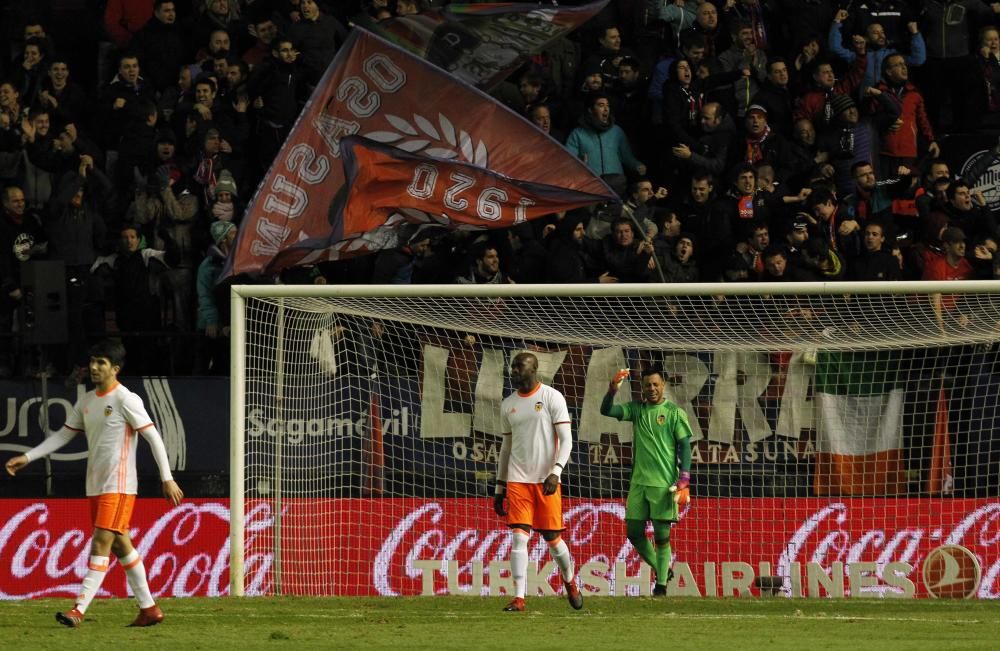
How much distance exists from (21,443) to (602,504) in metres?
4.88

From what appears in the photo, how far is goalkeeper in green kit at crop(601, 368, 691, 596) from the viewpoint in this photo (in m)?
12.5

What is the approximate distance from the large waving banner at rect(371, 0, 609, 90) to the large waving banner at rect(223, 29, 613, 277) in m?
0.84

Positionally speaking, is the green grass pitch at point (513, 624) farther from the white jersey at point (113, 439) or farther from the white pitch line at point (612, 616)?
the white jersey at point (113, 439)

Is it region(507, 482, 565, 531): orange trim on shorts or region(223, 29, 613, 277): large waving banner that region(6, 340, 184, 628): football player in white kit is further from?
region(223, 29, 613, 277): large waving banner

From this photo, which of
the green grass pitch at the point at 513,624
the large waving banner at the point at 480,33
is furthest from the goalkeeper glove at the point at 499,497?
the large waving banner at the point at 480,33

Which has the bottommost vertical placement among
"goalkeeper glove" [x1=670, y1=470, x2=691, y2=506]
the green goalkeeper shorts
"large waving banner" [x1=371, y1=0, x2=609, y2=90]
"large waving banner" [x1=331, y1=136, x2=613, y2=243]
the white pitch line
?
the white pitch line

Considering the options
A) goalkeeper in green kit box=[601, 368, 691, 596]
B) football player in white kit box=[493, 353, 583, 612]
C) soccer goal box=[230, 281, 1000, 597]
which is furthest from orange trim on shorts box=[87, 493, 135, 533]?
goalkeeper in green kit box=[601, 368, 691, 596]

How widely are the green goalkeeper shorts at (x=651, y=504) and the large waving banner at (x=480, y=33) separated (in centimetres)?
417

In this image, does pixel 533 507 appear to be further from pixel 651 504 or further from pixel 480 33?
pixel 480 33

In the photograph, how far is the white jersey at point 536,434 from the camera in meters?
11.5

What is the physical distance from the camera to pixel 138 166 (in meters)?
16.2

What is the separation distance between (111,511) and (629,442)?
530 centimetres

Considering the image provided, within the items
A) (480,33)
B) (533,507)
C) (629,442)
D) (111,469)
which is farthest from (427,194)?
(111,469)

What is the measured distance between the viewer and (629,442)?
14.0 metres
